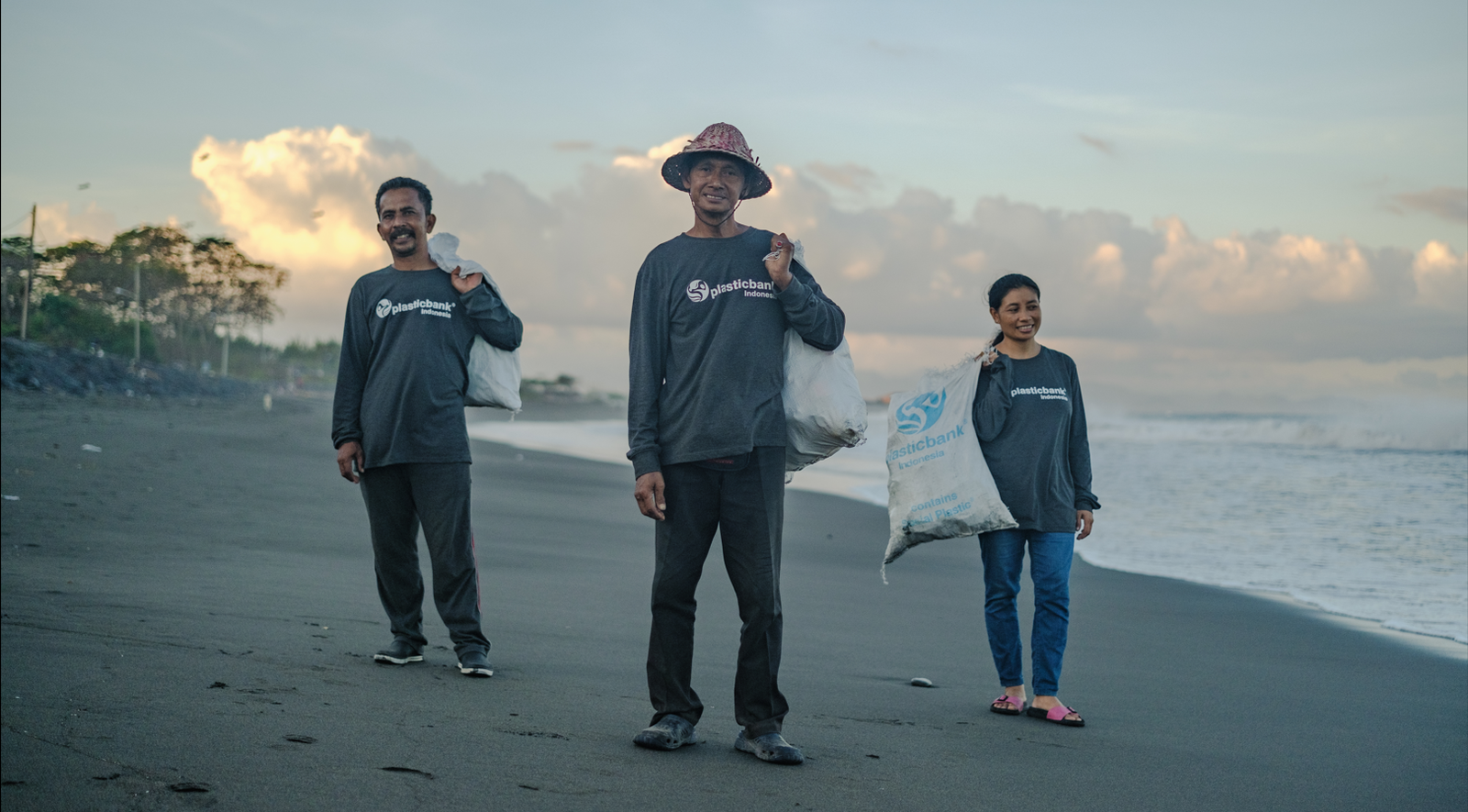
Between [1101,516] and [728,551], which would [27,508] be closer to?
[728,551]

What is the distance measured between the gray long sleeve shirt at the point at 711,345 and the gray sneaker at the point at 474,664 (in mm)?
1180

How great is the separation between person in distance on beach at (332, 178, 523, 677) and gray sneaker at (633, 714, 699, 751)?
1079 mm

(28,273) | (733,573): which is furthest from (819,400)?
(28,273)

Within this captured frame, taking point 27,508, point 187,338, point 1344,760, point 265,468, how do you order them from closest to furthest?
point 1344,760 → point 27,508 → point 265,468 → point 187,338

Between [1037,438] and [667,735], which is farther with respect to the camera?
[1037,438]

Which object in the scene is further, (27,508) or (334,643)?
(27,508)

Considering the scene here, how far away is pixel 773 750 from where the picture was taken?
10.3 feet

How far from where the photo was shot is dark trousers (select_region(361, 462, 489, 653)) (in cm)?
421

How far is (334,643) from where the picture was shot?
4.42m

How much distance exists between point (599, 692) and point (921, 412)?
5.24 feet

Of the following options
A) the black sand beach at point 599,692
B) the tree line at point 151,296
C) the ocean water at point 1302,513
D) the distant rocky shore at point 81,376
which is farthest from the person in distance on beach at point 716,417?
the tree line at point 151,296

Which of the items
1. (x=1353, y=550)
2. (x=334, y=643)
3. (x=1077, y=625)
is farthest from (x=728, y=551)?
(x=1353, y=550)

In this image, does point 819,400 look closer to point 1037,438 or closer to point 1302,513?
point 1037,438

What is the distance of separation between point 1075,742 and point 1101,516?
321 inches
